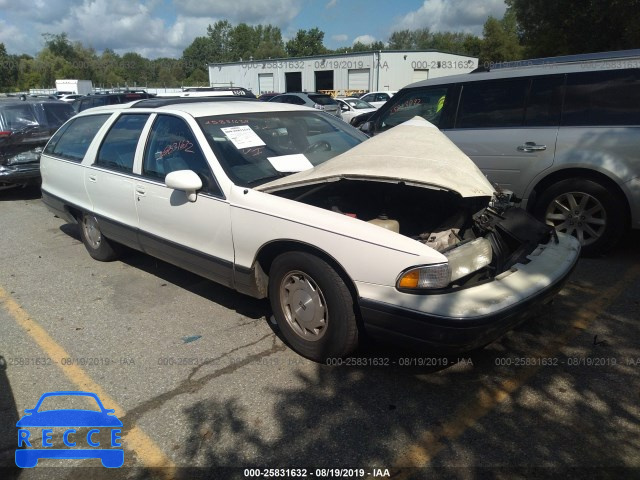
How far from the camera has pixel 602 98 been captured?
15.1 feet

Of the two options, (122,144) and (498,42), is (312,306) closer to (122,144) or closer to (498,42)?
(122,144)

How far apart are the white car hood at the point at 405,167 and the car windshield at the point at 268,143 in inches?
12.5

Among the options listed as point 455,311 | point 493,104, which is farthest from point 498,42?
point 455,311

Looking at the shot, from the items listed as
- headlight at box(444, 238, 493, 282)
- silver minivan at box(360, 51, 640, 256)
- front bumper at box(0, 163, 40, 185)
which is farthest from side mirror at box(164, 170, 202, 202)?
front bumper at box(0, 163, 40, 185)

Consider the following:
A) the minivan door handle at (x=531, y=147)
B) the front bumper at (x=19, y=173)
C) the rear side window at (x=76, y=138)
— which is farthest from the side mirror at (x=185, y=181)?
the front bumper at (x=19, y=173)

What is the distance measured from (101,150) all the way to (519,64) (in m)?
4.76

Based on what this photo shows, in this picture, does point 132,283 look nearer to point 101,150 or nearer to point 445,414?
point 101,150

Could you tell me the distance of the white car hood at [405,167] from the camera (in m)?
3.01

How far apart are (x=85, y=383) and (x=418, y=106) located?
16.5 ft

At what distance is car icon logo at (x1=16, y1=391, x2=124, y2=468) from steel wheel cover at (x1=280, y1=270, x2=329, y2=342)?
4.00ft

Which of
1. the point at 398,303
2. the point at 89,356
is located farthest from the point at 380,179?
the point at 89,356

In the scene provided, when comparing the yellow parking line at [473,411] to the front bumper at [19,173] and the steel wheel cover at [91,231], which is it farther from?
the front bumper at [19,173]

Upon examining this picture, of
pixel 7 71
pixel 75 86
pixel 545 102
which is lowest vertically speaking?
pixel 75 86

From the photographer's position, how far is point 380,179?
3031 millimetres
